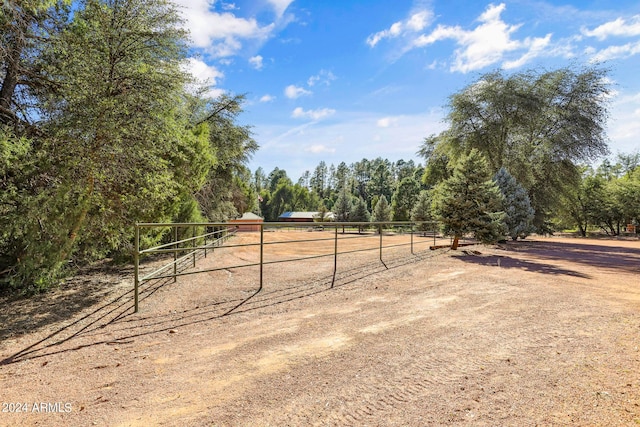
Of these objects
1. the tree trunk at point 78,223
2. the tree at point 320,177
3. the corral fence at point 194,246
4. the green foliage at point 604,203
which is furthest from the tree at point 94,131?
the tree at point 320,177

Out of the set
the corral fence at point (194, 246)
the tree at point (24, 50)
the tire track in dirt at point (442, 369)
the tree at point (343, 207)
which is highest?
the tree at point (24, 50)

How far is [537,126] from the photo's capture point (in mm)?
20859

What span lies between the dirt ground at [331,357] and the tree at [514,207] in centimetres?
1160

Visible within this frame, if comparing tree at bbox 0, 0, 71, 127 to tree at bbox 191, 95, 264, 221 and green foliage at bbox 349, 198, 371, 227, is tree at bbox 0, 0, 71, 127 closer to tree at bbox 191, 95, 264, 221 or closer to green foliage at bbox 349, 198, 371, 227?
tree at bbox 191, 95, 264, 221

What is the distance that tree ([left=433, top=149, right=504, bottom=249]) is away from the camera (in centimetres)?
1137

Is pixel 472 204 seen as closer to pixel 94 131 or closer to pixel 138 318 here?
pixel 138 318

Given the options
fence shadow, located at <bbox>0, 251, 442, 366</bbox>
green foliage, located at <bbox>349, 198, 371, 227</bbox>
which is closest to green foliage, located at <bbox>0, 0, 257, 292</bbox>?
fence shadow, located at <bbox>0, 251, 442, 366</bbox>

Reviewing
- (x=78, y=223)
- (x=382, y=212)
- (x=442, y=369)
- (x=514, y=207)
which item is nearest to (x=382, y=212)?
(x=382, y=212)

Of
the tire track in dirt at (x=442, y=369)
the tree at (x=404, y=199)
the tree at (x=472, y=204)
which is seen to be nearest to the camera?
the tire track in dirt at (x=442, y=369)

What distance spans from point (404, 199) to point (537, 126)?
918 inches

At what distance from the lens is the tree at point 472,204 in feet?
37.3

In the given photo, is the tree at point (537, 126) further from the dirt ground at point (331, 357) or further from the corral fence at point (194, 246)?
the dirt ground at point (331, 357)

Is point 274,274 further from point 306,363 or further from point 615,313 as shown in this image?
point 615,313

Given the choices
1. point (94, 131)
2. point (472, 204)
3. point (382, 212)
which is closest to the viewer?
point (94, 131)
